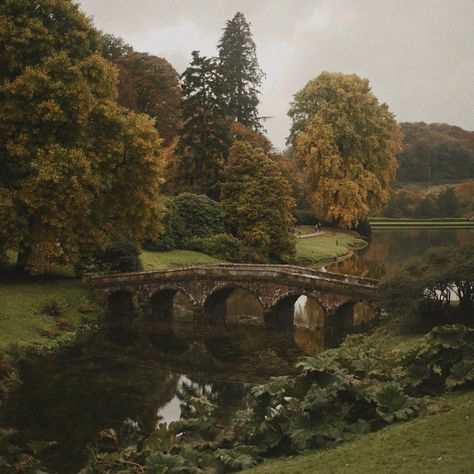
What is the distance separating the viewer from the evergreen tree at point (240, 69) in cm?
6938

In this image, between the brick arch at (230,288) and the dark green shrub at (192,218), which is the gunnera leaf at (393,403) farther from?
the dark green shrub at (192,218)

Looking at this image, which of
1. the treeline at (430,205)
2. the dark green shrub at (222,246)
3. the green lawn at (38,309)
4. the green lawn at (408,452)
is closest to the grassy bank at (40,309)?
the green lawn at (38,309)

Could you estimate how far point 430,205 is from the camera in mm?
111500

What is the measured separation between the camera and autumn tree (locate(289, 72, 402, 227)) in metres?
65.3

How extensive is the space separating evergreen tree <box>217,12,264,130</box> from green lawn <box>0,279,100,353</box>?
127ft

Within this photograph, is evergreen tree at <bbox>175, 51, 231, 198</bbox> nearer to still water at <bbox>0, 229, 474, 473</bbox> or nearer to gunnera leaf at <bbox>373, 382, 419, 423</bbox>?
still water at <bbox>0, 229, 474, 473</bbox>

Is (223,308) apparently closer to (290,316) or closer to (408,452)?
(290,316)

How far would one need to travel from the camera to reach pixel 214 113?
5434cm

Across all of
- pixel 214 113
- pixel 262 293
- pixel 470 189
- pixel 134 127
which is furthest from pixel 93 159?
pixel 470 189

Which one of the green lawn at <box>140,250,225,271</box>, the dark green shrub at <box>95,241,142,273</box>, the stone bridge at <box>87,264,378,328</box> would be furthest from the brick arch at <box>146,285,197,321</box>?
the green lawn at <box>140,250,225,271</box>

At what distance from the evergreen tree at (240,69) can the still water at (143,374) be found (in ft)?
118

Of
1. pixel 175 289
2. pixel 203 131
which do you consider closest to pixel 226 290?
pixel 175 289

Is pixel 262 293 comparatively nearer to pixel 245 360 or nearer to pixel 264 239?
pixel 245 360

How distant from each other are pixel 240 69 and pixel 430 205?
56254 mm
